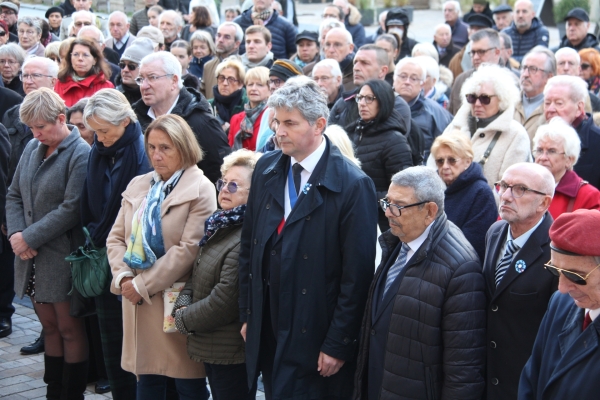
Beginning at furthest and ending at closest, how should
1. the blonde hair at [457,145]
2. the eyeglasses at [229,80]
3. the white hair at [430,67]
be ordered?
the white hair at [430,67]
the eyeglasses at [229,80]
the blonde hair at [457,145]

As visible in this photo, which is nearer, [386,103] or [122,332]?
[122,332]

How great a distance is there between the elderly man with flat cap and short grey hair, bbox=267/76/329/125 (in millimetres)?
1486

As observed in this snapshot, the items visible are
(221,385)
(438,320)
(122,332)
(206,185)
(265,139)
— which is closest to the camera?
(438,320)

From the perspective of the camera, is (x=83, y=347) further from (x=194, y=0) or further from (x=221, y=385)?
(x=194, y=0)

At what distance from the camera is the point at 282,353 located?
13.4 feet

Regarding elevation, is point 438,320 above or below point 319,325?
above

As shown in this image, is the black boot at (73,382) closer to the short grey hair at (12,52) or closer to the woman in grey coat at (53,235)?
the woman in grey coat at (53,235)

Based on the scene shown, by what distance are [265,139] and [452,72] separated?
487 centimetres

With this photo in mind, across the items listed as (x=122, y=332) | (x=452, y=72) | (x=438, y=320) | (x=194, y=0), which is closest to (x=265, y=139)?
(x=122, y=332)

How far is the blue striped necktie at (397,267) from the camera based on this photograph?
12.7 ft

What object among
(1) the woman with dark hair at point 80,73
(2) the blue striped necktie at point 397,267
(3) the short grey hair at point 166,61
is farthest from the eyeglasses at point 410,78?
(2) the blue striped necktie at point 397,267

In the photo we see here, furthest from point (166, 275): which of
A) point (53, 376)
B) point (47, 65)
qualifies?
point (47, 65)

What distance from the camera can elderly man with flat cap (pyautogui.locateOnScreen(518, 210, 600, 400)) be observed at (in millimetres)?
2953

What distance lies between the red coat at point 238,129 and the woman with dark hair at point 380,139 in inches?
44.0
